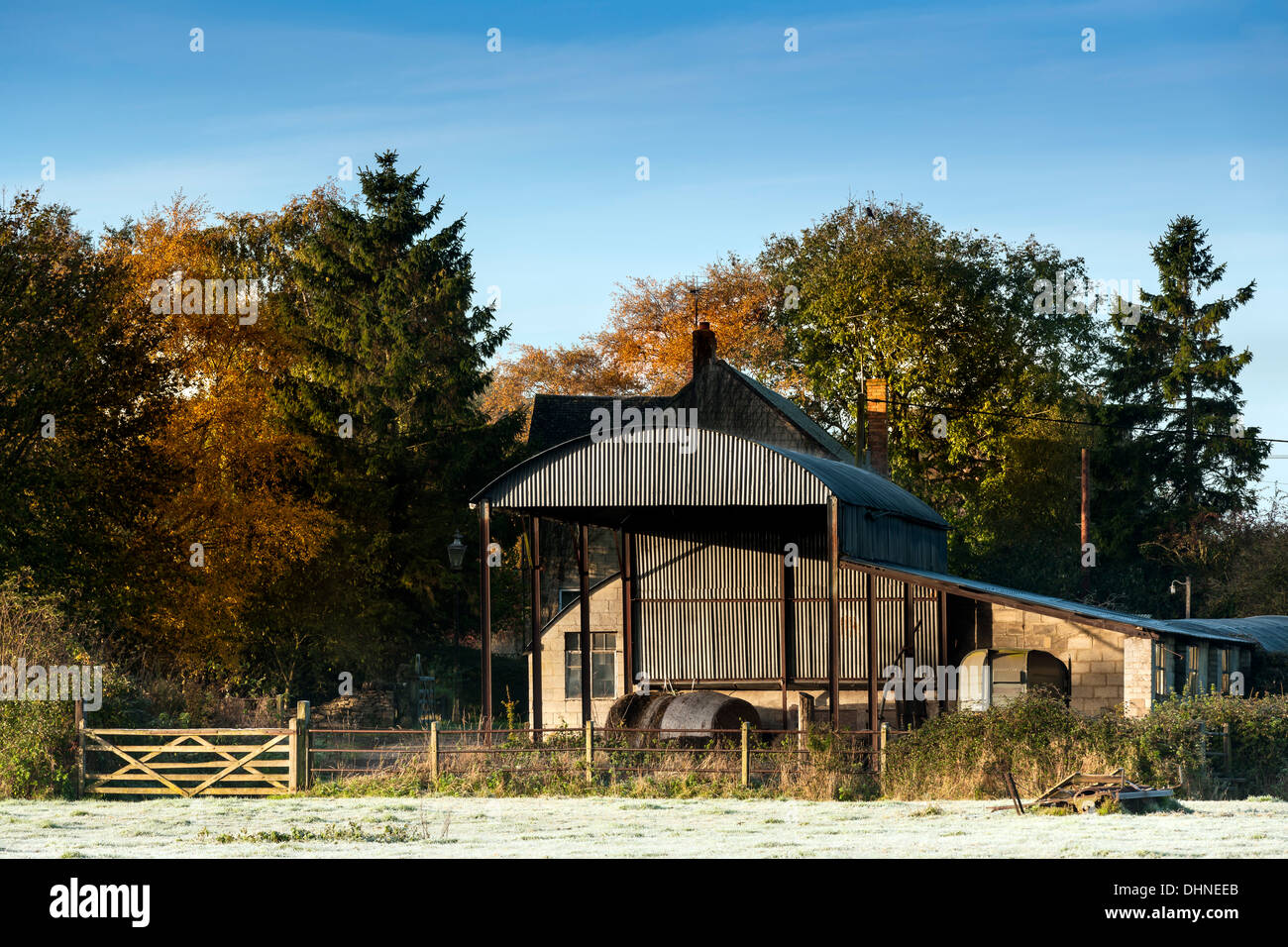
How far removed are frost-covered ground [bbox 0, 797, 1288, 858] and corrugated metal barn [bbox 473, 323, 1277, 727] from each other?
6.79 meters

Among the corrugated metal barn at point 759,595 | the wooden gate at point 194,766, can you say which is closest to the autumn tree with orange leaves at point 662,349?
the corrugated metal barn at point 759,595

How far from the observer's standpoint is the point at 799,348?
2315 inches

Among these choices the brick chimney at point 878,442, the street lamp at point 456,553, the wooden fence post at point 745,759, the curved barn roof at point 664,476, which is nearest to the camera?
the wooden fence post at point 745,759

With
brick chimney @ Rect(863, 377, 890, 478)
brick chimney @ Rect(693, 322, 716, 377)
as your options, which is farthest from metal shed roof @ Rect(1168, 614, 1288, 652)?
brick chimney @ Rect(693, 322, 716, 377)

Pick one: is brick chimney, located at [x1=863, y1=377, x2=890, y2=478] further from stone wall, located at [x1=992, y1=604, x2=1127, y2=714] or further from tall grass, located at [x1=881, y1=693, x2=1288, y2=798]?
tall grass, located at [x1=881, y1=693, x2=1288, y2=798]

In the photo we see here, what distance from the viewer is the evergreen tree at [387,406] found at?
39.5m

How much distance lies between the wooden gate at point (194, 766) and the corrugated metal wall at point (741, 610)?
1235cm

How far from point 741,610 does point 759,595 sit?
1.80ft

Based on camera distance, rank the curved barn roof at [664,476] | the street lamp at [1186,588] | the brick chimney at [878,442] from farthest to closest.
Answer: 1. the street lamp at [1186,588]
2. the brick chimney at [878,442]
3. the curved barn roof at [664,476]

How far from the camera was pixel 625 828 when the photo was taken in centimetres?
1800

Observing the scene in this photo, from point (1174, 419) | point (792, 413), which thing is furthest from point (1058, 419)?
point (792, 413)

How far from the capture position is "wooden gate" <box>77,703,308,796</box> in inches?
910

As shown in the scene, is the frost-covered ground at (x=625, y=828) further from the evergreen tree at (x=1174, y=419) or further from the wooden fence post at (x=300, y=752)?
the evergreen tree at (x=1174, y=419)
